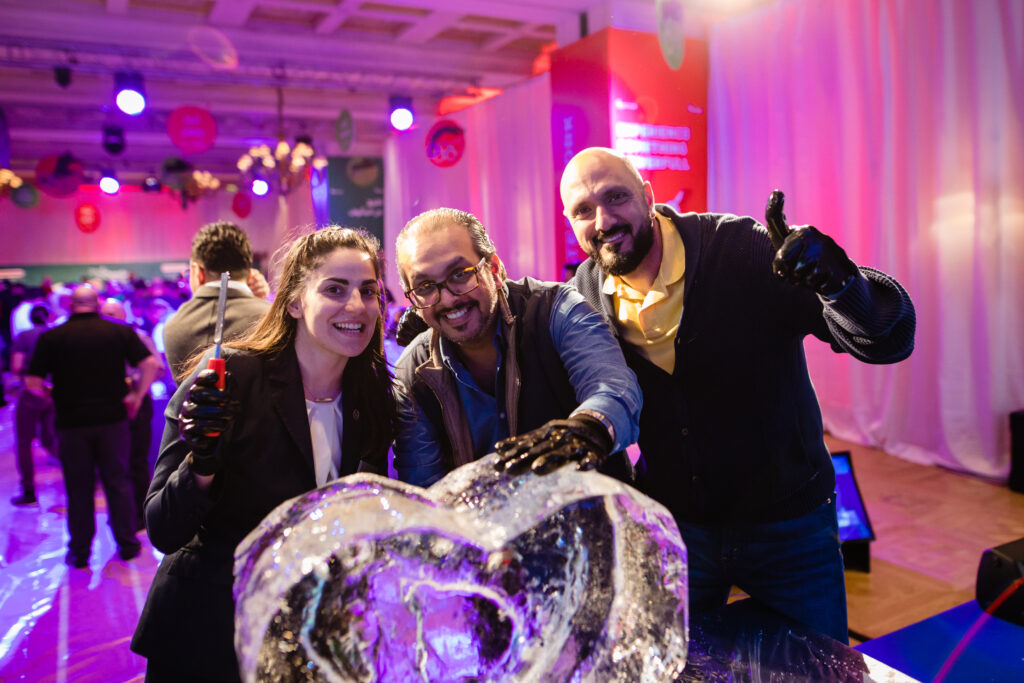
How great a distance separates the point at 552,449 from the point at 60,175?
37.1 ft

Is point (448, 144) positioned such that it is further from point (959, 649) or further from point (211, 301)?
point (959, 649)

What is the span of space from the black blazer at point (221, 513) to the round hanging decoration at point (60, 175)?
10.5m

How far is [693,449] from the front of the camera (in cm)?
174

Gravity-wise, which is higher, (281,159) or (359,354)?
(281,159)

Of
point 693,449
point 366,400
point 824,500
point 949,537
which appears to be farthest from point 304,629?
point 949,537

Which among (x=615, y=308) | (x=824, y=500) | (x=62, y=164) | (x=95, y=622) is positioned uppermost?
(x=62, y=164)

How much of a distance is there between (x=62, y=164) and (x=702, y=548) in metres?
11.1

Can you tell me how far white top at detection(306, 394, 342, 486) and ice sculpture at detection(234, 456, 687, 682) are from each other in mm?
519

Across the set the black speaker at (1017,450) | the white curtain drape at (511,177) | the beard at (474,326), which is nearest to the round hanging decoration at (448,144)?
the white curtain drape at (511,177)

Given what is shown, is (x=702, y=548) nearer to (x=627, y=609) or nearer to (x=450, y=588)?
(x=627, y=609)

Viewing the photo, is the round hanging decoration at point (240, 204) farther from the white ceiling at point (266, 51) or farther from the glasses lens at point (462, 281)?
the glasses lens at point (462, 281)

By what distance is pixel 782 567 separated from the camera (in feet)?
5.67

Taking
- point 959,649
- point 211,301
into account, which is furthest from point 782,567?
point 211,301

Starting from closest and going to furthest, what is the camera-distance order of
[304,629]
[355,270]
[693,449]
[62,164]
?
[304,629]
[355,270]
[693,449]
[62,164]
